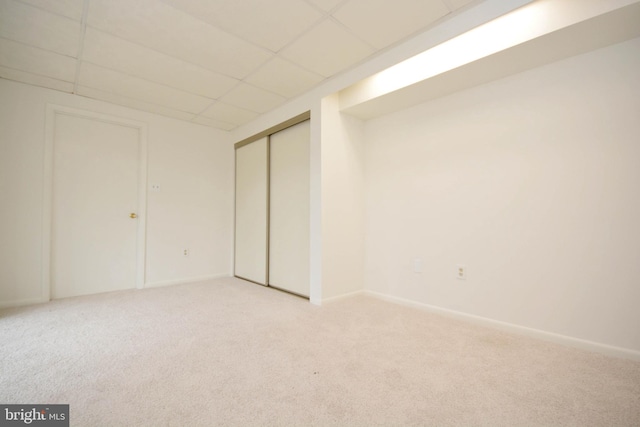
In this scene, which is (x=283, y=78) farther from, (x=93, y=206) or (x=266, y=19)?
(x=93, y=206)

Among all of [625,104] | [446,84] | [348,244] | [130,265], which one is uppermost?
[446,84]

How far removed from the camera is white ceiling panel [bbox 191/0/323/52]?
72.0 inches

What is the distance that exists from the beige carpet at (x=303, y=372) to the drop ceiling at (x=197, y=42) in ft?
7.51

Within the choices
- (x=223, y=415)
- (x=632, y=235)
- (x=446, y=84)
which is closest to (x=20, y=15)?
(x=223, y=415)

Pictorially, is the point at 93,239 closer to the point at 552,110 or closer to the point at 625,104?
the point at 552,110

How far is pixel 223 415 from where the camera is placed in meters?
1.27

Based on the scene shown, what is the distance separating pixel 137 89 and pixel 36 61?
77 centimetres

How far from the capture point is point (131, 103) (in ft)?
11.1

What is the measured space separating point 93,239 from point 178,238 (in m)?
0.93

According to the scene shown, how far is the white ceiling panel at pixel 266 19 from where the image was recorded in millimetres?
1829

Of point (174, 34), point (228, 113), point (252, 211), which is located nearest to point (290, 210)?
point (252, 211)

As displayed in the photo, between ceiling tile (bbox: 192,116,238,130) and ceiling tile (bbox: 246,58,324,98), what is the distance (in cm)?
138
